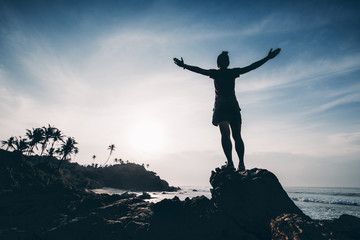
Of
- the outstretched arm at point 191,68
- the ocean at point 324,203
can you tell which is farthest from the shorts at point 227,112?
the ocean at point 324,203

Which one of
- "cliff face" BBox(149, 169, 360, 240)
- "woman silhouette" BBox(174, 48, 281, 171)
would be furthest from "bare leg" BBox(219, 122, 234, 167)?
"cliff face" BBox(149, 169, 360, 240)

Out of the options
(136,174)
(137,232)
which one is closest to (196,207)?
(137,232)

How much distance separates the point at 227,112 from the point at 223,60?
1.38 metres

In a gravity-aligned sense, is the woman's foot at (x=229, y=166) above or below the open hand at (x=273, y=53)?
below

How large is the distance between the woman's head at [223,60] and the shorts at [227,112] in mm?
1009

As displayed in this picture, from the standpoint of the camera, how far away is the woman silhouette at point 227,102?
12.5ft

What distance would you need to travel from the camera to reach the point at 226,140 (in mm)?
3795

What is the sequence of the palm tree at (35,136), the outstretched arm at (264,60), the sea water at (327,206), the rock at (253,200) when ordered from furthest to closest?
the palm tree at (35,136)
the sea water at (327,206)
the outstretched arm at (264,60)
the rock at (253,200)

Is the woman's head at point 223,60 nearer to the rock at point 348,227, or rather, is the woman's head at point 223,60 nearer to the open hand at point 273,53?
the open hand at point 273,53

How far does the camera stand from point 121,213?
4.22 m

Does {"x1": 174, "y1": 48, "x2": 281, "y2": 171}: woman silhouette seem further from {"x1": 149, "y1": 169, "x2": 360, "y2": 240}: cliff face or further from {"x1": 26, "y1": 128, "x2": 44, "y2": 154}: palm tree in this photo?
{"x1": 26, "y1": 128, "x2": 44, "y2": 154}: palm tree

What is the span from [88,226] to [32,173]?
37.3 metres

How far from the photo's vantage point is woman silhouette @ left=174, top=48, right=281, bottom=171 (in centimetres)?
382

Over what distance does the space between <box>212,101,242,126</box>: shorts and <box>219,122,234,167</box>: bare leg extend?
119 millimetres
